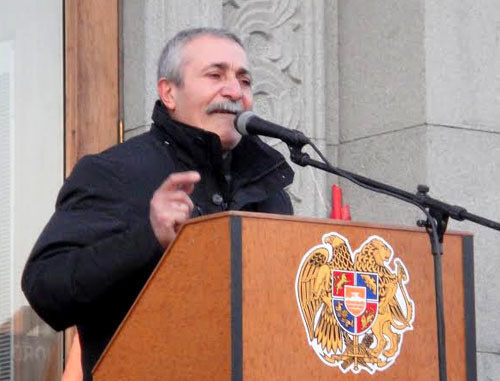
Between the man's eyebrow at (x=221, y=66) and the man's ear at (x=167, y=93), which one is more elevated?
the man's eyebrow at (x=221, y=66)

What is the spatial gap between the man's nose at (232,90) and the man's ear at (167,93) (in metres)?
0.19

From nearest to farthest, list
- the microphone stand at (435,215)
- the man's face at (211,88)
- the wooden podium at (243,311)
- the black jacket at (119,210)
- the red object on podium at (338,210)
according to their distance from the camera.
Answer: the wooden podium at (243,311), the microphone stand at (435,215), the black jacket at (119,210), the red object on podium at (338,210), the man's face at (211,88)

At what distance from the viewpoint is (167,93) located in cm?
464

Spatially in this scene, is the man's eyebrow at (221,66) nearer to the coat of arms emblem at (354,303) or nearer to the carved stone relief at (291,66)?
the coat of arms emblem at (354,303)

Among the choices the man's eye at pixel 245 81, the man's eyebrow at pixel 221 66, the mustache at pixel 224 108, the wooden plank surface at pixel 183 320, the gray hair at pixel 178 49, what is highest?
the gray hair at pixel 178 49

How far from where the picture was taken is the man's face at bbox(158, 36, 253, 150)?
4.48m

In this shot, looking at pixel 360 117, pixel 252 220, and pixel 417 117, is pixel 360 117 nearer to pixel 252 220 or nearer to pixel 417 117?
pixel 417 117

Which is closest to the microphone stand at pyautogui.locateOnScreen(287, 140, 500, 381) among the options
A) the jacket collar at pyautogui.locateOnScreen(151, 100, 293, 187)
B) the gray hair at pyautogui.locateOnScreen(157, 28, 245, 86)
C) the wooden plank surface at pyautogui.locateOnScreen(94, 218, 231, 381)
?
the wooden plank surface at pyautogui.locateOnScreen(94, 218, 231, 381)

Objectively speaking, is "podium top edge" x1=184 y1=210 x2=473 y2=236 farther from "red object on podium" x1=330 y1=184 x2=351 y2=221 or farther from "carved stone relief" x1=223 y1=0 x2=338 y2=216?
"carved stone relief" x1=223 y1=0 x2=338 y2=216

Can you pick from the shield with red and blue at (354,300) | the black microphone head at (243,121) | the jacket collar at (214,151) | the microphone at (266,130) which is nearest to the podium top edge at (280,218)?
the shield with red and blue at (354,300)

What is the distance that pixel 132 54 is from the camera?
6.19 meters

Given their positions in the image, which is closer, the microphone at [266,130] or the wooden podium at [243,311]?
the wooden podium at [243,311]

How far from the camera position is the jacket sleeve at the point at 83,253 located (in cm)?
380

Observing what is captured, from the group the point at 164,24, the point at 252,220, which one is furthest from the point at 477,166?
the point at 252,220
